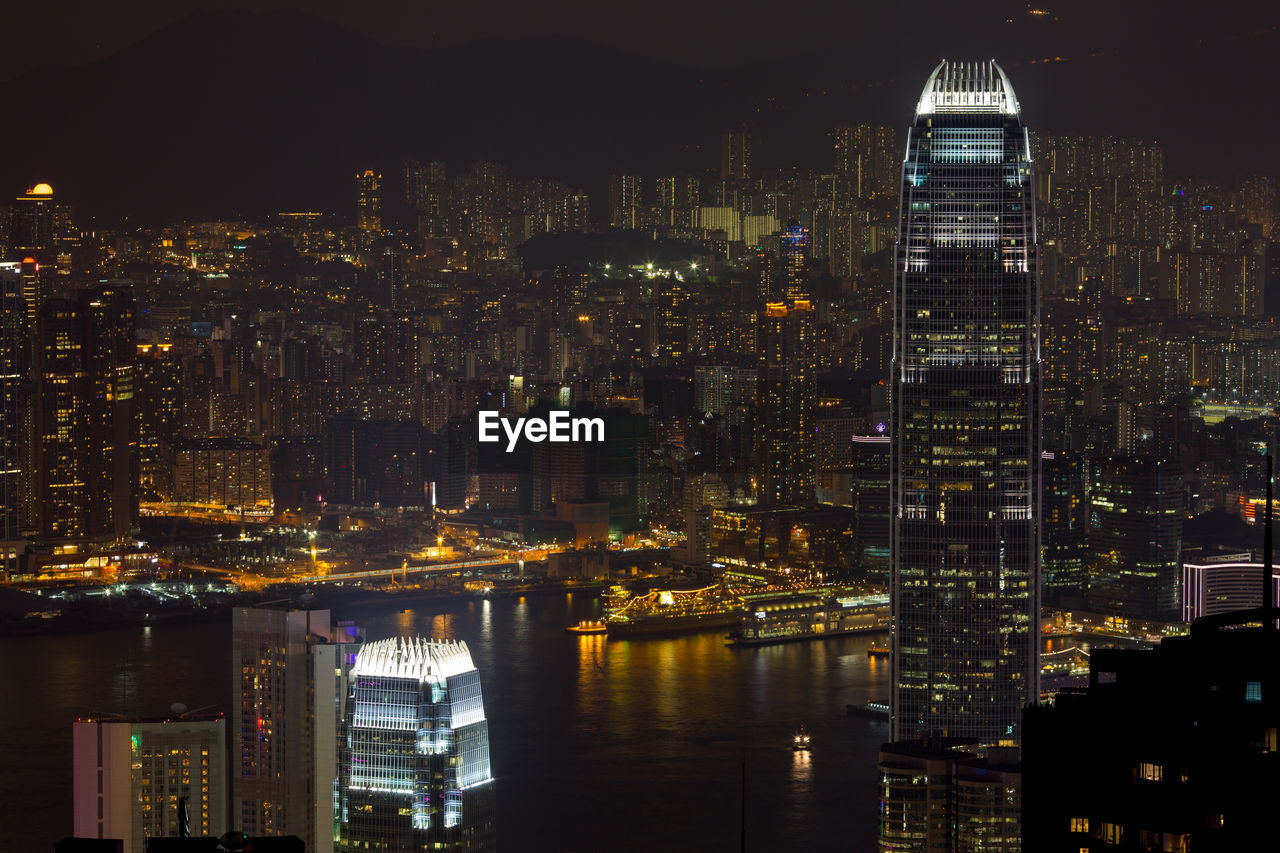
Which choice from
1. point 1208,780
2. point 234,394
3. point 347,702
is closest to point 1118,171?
point 347,702

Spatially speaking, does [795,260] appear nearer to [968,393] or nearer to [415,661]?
[968,393]

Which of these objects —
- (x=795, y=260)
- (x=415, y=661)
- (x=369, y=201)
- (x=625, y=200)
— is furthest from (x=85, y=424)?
(x=415, y=661)

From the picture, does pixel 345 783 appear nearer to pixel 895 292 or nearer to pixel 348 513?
pixel 895 292

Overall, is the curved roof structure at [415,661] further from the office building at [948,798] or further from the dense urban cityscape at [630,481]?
the office building at [948,798]

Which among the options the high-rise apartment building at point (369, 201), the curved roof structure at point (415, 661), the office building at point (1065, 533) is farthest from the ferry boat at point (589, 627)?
the curved roof structure at point (415, 661)

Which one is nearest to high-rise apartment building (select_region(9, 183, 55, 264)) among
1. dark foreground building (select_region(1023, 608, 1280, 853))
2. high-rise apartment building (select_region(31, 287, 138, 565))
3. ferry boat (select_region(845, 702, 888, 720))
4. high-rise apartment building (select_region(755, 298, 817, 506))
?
high-rise apartment building (select_region(31, 287, 138, 565))

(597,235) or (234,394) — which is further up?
(597,235)

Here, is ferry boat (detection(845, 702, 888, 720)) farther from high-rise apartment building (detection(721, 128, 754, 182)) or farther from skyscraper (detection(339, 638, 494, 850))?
skyscraper (detection(339, 638, 494, 850))

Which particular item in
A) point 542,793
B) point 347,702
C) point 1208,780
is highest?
point 1208,780
